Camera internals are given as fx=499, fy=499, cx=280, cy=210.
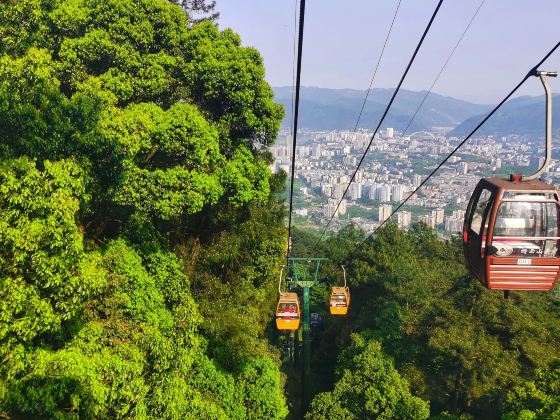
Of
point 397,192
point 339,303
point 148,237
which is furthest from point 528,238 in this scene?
point 397,192

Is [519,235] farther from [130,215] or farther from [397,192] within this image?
[397,192]

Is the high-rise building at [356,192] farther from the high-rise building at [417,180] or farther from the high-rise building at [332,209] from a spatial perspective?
the high-rise building at [417,180]

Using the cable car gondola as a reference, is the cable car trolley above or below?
above

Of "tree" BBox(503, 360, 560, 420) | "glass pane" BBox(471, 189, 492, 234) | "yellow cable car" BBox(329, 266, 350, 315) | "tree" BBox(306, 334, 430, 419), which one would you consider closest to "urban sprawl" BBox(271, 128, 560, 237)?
"tree" BBox(306, 334, 430, 419)

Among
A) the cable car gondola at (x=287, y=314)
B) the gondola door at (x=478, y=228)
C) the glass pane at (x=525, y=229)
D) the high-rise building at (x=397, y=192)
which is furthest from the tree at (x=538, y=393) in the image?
the high-rise building at (x=397, y=192)

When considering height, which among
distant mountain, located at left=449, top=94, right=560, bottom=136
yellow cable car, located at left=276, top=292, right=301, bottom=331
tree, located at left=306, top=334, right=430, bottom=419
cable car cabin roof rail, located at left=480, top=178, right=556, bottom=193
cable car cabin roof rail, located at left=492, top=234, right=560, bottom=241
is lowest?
tree, located at left=306, top=334, right=430, bottom=419

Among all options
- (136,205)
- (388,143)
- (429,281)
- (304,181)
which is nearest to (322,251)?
(429,281)

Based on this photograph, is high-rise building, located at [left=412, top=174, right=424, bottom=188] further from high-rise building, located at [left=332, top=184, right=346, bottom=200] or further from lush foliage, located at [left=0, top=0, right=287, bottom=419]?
lush foliage, located at [left=0, top=0, right=287, bottom=419]

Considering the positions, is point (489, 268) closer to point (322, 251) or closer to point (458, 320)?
point (458, 320)
